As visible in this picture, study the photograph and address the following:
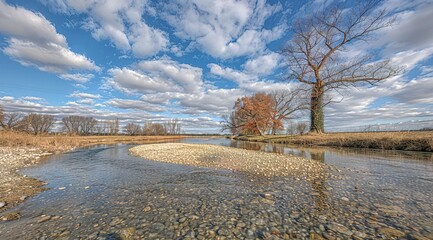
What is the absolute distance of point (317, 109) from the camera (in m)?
28.0

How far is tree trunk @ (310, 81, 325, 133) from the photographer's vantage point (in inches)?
1055

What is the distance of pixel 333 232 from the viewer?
374cm

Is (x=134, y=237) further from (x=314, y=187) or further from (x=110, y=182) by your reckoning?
(x=314, y=187)

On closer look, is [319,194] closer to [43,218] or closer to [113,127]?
[43,218]

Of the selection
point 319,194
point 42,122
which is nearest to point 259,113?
point 319,194

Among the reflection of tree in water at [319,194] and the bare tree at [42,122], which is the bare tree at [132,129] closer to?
the bare tree at [42,122]

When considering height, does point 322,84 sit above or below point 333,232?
above

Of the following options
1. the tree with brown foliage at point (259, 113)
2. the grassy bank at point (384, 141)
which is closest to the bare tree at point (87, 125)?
the tree with brown foliage at point (259, 113)

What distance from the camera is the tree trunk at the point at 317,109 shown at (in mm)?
26803

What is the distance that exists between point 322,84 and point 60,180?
29.2 metres

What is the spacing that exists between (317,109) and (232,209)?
27.4 m

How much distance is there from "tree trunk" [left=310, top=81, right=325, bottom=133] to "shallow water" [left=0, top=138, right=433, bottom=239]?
20748 mm

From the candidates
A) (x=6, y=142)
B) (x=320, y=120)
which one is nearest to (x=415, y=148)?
(x=320, y=120)

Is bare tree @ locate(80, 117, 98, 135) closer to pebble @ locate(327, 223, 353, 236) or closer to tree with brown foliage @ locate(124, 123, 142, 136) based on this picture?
tree with brown foliage @ locate(124, 123, 142, 136)
